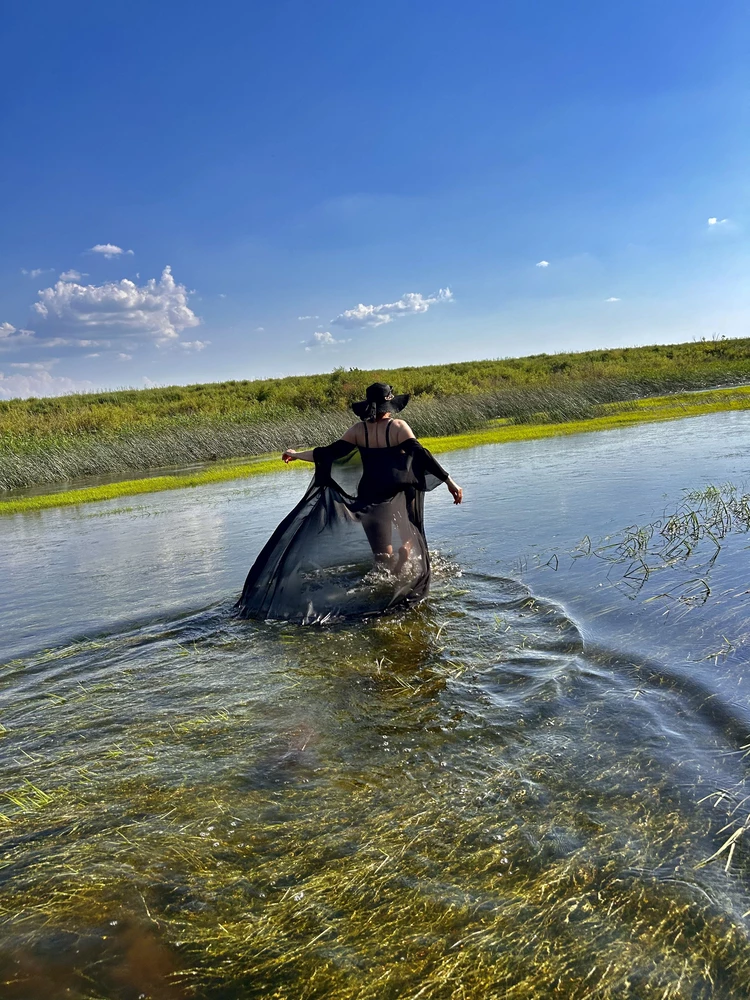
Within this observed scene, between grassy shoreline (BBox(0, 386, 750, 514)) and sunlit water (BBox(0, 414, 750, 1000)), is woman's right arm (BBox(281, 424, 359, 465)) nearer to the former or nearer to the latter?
sunlit water (BBox(0, 414, 750, 1000))

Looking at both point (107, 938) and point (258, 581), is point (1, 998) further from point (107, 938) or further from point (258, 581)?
point (258, 581)

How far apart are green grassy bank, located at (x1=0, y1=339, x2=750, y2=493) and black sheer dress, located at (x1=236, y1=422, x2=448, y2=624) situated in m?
20.1

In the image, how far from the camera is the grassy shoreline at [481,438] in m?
21.3

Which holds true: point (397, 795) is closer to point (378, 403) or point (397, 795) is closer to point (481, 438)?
point (378, 403)

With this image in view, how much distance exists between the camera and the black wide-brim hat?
7415 millimetres

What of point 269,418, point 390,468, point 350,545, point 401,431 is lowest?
point 350,545

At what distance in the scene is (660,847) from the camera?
Answer: 126 inches

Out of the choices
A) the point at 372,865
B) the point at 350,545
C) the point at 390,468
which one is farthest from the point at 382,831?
the point at 390,468

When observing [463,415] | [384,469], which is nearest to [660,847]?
[384,469]

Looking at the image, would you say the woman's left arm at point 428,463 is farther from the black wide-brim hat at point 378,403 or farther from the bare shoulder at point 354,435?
the bare shoulder at point 354,435

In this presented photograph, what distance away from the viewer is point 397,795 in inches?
150

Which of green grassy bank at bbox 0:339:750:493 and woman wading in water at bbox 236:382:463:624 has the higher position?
green grassy bank at bbox 0:339:750:493

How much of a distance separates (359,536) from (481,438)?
18.7 meters

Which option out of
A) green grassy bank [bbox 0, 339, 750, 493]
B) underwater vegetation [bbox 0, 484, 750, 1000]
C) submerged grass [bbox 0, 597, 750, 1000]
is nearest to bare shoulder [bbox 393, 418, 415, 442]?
underwater vegetation [bbox 0, 484, 750, 1000]
